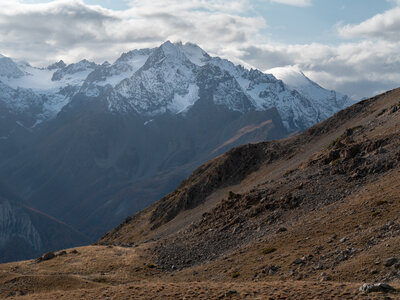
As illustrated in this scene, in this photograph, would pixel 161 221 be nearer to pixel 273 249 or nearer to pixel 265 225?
pixel 265 225

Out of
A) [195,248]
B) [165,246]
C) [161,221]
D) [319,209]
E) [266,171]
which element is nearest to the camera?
[319,209]

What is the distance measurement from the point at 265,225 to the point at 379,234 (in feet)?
67.8

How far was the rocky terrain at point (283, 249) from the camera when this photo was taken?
125ft

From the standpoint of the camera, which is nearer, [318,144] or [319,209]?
[319,209]

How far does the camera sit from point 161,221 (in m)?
110

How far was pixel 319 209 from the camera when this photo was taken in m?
58.7

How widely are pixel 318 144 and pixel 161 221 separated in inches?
1498

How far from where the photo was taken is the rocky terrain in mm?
38125

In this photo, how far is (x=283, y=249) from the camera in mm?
49938

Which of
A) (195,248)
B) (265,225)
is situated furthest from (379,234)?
(195,248)

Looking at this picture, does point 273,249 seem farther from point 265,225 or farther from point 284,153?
point 284,153

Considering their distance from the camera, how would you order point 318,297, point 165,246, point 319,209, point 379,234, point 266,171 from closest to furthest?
1. point 318,297
2. point 379,234
3. point 319,209
4. point 165,246
5. point 266,171

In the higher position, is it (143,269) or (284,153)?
(284,153)

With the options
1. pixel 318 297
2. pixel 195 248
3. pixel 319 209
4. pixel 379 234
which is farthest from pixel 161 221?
pixel 318 297
